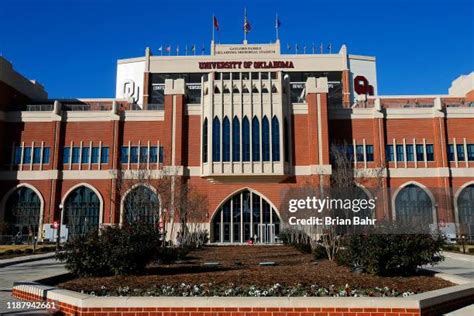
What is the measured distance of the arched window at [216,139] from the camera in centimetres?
4522

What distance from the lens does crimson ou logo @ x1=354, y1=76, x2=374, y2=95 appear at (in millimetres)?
62500

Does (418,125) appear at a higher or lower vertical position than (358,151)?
higher

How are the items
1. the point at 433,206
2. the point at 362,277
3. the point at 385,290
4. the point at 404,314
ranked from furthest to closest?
the point at 433,206 < the point at 362,277 < the point at 385,290 < the point at 404,314

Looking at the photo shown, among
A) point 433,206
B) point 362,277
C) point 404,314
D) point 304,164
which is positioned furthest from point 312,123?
point 404,314

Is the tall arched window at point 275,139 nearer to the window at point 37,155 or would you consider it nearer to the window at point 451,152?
the window at point 451,152

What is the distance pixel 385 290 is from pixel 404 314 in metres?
1.90

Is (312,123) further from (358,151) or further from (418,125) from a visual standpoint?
(418,125)

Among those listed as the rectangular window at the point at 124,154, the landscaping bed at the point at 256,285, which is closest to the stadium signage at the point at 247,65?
the rectangular window at the point at 124,154

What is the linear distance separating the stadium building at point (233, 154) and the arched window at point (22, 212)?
0.35ft

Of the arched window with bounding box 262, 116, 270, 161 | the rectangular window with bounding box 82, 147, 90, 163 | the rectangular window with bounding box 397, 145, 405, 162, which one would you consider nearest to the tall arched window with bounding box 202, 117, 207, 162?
the arched window with bounding box 262, 116, 270, 161

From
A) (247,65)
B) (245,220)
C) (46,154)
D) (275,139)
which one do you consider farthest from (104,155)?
(247,65)

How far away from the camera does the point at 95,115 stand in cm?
4834

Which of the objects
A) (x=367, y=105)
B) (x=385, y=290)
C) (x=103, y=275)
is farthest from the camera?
(x=367, y=105)

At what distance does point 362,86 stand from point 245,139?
25.8m
